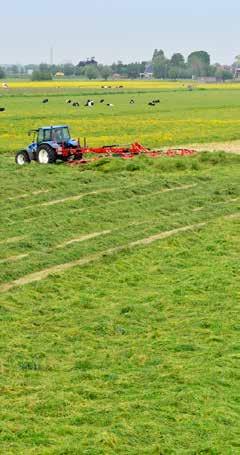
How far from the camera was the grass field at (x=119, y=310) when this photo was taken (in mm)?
8781

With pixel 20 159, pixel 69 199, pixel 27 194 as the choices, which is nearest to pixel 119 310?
pixel 69 199

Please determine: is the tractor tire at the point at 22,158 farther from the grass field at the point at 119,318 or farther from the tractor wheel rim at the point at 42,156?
the grass field at the point at 119,318

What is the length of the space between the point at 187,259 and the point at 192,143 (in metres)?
23.5

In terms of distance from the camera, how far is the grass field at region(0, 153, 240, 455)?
8.75 m

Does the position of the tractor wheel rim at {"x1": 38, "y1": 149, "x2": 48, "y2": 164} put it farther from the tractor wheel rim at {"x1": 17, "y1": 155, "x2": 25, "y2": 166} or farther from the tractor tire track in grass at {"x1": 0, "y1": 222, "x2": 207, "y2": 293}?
the tractor tire track in grass at {"x1": 0, "y1": 222, "x2": 207, "y2": 293}

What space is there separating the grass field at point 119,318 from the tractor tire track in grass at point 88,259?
0.16ft

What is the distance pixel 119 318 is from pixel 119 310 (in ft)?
1.43

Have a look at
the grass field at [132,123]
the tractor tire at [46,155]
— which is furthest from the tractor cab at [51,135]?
the grass field at [132,123]

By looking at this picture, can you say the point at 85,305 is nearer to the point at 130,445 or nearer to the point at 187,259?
the point at 187,259

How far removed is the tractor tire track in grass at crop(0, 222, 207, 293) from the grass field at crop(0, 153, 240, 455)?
5 centimetres

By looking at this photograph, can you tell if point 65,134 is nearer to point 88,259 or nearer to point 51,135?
point 51,135

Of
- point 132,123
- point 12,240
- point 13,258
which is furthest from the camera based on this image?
point 132,123

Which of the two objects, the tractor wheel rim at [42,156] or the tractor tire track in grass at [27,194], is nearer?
the tractor tire track in grass at [27,194]

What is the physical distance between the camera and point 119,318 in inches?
499
